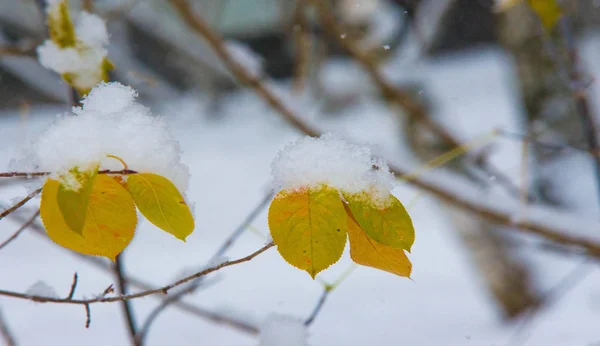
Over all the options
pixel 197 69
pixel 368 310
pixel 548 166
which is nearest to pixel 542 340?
pixel 368 310

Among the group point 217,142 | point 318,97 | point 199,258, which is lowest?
point 199,258

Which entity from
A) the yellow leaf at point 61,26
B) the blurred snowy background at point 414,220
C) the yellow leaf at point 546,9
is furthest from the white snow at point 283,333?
the yellow leaf at point 546,9

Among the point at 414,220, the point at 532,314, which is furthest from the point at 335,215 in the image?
the point at 532,314

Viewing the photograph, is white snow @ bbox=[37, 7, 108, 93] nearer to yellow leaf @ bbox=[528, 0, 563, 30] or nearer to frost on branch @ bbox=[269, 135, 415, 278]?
frost on branch @ bbox=[269, 135, 415, 278]

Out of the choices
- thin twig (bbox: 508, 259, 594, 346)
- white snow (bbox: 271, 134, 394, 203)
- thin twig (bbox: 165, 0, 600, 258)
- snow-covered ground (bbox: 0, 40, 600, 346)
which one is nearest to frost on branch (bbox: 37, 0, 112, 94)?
snow-covered ground (bbox: 0, 40, 600, 346)

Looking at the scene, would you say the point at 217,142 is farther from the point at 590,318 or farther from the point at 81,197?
the point at 81,197

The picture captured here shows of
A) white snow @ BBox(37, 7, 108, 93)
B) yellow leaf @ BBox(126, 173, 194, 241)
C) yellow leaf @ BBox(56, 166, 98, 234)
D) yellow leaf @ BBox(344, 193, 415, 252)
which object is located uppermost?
white snow @ BBox(37, 7, 108, 93)

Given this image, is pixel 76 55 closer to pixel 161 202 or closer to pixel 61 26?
pixel 61 26
